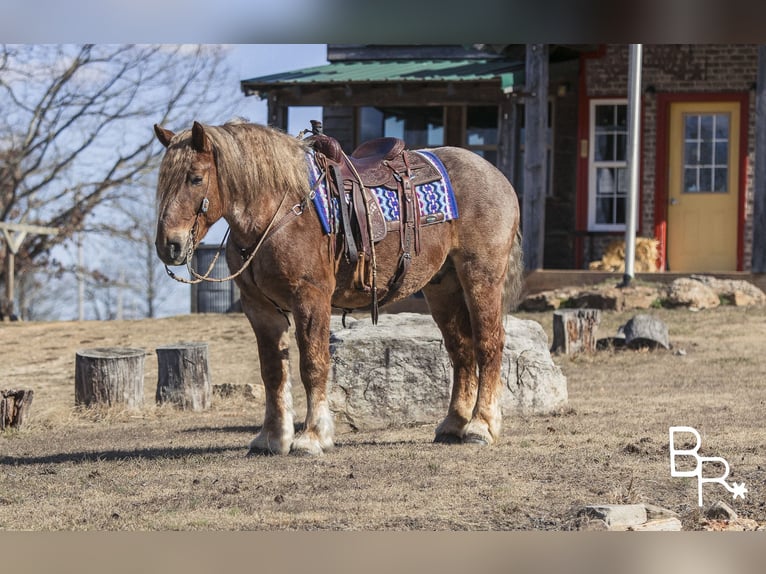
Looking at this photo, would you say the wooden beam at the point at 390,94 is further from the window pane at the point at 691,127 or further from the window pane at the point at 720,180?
the window pane at the point at 720,180

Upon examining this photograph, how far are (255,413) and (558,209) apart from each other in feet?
22.4

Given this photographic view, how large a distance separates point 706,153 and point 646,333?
13.4 ft

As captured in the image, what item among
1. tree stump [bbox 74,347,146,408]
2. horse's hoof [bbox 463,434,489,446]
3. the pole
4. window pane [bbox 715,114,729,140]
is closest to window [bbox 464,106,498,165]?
the pole

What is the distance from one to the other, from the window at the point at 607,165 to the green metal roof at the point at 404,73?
1137mm

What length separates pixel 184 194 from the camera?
5.22 metres

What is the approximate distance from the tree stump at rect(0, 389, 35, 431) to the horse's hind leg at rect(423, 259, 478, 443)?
265cm

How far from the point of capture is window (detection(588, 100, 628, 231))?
1338 cm

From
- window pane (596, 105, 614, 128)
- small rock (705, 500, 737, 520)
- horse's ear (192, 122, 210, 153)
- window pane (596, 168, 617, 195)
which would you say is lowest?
small rock (705, 500, 737, 520)

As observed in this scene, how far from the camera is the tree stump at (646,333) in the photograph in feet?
32.4

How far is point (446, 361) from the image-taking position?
6.95 m

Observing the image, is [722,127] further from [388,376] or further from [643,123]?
Result: [388,376]

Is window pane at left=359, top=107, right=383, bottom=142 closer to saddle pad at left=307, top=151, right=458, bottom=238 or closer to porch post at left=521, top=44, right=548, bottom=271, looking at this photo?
porch post at left=521, top=44, right=548, bottom=271
